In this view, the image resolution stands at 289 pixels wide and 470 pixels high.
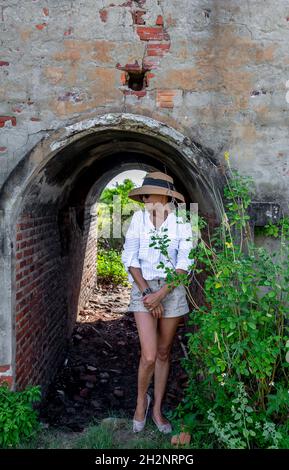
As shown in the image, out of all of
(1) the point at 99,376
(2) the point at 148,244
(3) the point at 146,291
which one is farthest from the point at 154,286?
(1) the point at 99,376

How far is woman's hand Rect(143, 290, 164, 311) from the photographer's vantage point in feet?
14.3

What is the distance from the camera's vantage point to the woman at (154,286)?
14.5ft

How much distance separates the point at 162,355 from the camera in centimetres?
462

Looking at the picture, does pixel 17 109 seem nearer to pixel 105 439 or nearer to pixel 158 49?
pixel 158 49

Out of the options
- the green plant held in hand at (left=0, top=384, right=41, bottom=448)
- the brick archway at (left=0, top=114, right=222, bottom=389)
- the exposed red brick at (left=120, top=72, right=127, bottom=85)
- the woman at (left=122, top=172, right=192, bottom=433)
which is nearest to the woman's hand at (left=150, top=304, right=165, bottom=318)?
the woman at (left=122, top=172, right=192, bottom=433)

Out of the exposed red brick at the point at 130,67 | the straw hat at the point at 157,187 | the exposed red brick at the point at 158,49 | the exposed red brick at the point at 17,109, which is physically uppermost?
the exposed red brick at the point at 158,49

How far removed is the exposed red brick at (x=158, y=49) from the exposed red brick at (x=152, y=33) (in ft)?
0.18

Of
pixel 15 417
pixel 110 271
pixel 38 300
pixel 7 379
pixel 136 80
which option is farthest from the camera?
pixel 110 271

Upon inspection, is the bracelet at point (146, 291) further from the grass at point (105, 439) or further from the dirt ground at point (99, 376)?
the dirt ground at point (99, 376)

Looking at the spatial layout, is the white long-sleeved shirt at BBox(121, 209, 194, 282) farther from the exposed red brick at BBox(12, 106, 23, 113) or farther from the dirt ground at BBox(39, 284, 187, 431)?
the dirt ground at BBox(39, 284, 187, 431)

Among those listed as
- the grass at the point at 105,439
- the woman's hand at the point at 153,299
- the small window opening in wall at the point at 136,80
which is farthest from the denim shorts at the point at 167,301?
the small window opening in wall at the point at 136,80

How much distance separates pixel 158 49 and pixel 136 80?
36 centimetres

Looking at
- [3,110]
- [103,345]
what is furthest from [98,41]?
[103,345]

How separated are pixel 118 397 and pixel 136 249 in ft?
7.95
